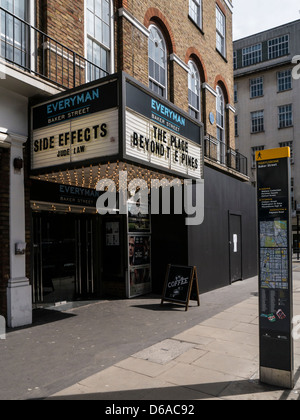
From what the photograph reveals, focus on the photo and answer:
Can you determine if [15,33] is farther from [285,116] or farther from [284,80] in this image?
[284,80]

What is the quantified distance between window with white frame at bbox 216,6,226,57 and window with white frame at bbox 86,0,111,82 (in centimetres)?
811

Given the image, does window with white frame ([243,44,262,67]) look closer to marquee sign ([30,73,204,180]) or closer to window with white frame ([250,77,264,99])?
window with white frame ([250,77,264,99])

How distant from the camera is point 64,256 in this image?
9.43 meters

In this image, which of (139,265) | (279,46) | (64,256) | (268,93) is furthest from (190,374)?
(279,46)

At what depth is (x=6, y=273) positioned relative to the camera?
716 cm

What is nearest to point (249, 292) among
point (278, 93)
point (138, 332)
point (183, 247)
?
point (183, 247)

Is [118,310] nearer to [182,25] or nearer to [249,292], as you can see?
[249,292]

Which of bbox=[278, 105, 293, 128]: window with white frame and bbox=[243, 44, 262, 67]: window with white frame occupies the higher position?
bbox=[243, 44, 262, 67]: window with white frame

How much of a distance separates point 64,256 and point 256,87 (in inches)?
1344

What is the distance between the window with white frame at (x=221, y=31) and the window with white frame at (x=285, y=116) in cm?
2082

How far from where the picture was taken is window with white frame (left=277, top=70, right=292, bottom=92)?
3525 centimetres
